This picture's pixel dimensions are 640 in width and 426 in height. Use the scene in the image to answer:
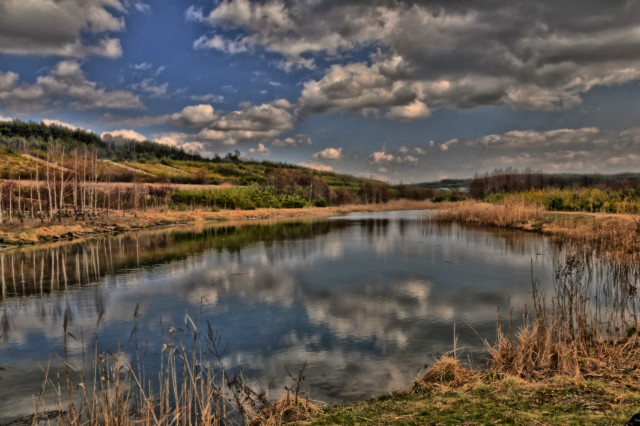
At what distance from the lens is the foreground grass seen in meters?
4.57

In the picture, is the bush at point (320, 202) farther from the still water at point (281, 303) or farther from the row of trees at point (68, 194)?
the still water at point (281, 303)

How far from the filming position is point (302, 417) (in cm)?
533

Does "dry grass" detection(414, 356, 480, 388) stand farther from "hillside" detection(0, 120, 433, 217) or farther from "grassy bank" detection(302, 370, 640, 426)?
"hillside" detection(0, 120, 433, 217)

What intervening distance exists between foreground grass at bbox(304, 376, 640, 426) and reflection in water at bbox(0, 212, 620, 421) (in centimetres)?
110

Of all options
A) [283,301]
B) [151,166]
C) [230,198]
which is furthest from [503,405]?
[151,166]

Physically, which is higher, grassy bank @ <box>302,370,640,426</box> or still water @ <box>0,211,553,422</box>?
grassy bank @ <box>302,370,640,426</box>

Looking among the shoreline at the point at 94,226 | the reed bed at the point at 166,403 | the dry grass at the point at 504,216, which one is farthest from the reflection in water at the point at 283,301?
the dry grass at the point at 504,216

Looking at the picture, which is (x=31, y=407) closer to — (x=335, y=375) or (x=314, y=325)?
(x=335, y=375)

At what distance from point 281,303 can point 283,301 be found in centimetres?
23

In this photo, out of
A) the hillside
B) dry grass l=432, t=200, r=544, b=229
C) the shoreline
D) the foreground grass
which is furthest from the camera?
the hillside

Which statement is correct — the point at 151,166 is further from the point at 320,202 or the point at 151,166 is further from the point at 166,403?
the point at 166,403

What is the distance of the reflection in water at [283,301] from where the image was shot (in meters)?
7.79

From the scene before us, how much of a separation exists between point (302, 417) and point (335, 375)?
1.96 metres

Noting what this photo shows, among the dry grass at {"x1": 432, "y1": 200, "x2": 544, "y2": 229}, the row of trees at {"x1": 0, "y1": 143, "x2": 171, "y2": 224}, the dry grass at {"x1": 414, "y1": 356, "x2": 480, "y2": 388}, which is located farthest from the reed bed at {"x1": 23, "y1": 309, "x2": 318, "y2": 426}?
the dry grass at {"x1": 432, "y1": 200, "x2": 544, "y2": 229}
